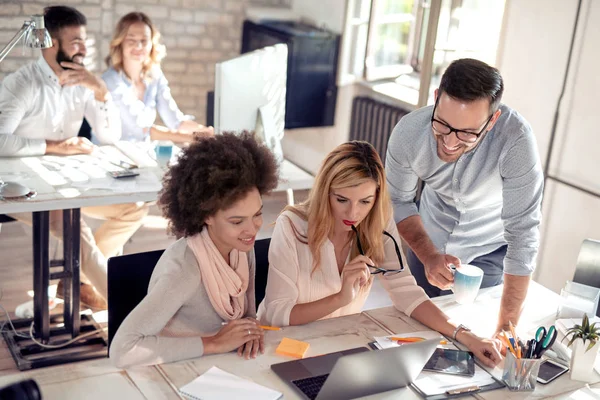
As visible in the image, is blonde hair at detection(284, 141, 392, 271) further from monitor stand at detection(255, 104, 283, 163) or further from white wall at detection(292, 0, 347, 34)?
white wall at detection(292, 0, 347, 34)

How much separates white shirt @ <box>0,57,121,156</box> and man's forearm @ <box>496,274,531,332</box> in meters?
2.08

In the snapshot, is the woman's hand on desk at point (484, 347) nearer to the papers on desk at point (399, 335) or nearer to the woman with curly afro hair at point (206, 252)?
the papers on desk at point (399, 335)

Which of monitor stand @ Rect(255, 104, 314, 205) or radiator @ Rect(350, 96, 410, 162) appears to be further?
radiator @ Rect(350, 96, 410, 162)

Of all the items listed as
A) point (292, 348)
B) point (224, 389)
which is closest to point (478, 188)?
point (292, 348)

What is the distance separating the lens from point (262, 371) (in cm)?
174

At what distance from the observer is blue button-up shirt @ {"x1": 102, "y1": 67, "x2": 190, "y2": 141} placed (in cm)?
382

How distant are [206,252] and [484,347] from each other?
0.74 m

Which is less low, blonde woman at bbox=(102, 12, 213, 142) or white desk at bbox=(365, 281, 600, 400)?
blonde woman at bbox=(102, 12, 213, 142)

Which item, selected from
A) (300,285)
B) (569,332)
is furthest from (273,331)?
(569,332)

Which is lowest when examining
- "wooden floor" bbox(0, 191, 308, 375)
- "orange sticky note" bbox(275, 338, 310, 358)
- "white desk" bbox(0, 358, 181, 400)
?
"wooden floor" bbox(0, 191, 308, 375)

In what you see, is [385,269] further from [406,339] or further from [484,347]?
[484,347]

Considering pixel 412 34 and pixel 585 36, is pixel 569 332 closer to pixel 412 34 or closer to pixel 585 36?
pixel 585 36

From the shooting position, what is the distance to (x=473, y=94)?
2.00 meters

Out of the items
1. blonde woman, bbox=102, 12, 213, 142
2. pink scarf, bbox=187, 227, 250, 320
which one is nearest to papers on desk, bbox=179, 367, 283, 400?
pink scarf, bbox=187, 227, 250, 320
